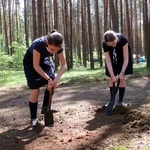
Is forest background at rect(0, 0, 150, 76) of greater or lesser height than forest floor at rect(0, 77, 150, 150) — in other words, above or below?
above

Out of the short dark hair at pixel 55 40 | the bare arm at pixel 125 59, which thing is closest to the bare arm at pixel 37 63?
the short dark hair at pixel 55 40

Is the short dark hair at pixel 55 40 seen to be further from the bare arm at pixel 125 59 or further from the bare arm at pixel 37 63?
the bare arm at pixel 125 59

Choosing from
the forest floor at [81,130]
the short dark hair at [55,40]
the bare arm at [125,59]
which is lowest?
the forest floor at [81,130]

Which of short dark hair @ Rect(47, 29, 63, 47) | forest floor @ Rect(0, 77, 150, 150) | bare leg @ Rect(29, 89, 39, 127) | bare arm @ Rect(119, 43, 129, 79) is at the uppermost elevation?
short dark hair @ Rect(47, 29, 63, 47)

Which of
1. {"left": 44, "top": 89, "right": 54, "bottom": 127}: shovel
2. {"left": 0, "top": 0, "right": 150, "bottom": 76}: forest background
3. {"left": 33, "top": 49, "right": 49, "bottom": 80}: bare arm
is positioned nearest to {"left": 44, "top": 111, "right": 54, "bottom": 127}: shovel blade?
{"left": 44, "top": 89, "right": 54, "bottom": 127}: shovel

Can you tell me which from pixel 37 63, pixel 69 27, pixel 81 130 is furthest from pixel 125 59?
pixel 69 27

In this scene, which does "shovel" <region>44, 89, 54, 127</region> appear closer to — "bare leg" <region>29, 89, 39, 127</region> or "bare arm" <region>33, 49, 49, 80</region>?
"bare leg" <region>29, 89, 39, 127</region>

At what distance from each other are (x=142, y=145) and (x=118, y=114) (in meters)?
1.78

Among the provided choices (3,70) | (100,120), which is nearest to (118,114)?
(100,120)

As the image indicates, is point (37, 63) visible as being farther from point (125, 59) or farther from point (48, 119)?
point (125, 59)

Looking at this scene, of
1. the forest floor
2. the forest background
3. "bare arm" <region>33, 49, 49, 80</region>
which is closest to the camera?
the forest floor

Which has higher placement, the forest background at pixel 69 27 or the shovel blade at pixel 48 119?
the forest background at pixel 69 27

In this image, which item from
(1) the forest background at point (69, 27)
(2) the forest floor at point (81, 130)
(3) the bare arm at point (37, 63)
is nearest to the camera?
(2) the forest floor at point (81, 130)

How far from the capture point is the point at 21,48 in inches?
803
